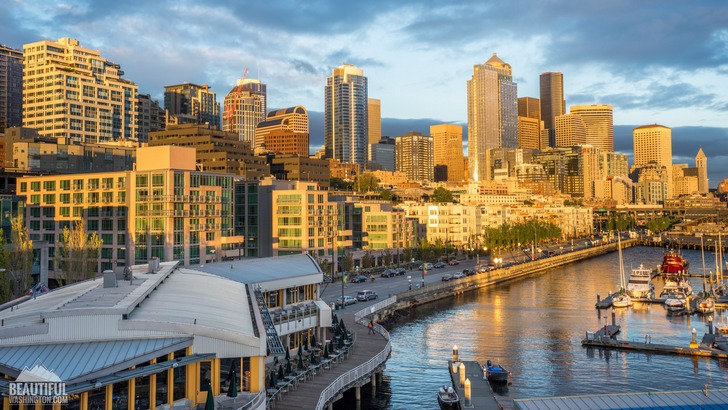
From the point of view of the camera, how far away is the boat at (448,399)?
53594 millimetres

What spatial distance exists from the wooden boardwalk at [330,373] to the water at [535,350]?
3.06 meters

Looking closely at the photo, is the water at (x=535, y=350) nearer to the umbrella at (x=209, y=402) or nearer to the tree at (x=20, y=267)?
the umbrella at (x=209, y=402)

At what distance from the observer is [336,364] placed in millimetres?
55562

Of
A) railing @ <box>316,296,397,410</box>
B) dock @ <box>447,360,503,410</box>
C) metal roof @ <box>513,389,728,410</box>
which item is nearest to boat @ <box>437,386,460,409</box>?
dock @ <box>447,360,503,410</box>

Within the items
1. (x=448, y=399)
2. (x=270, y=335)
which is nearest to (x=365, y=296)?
(x=448, y=399)


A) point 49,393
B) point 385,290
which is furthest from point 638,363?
point 49,393

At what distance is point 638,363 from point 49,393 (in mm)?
58611

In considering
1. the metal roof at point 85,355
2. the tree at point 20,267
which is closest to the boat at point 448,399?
the metal roof at point 85,355

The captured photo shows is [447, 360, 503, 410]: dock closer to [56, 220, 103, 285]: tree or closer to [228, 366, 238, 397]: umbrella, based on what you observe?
[228, 366, 238, 397]: umbrella

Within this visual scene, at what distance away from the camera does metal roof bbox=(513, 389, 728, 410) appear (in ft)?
115

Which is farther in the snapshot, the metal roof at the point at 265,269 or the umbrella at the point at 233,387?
the metal roof at the point at 265,269

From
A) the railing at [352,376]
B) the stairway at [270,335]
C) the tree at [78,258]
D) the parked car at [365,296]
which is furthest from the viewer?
the parked car at [365,296]

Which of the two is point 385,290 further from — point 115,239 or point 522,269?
point 522,269

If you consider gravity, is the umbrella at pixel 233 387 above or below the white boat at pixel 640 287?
above
